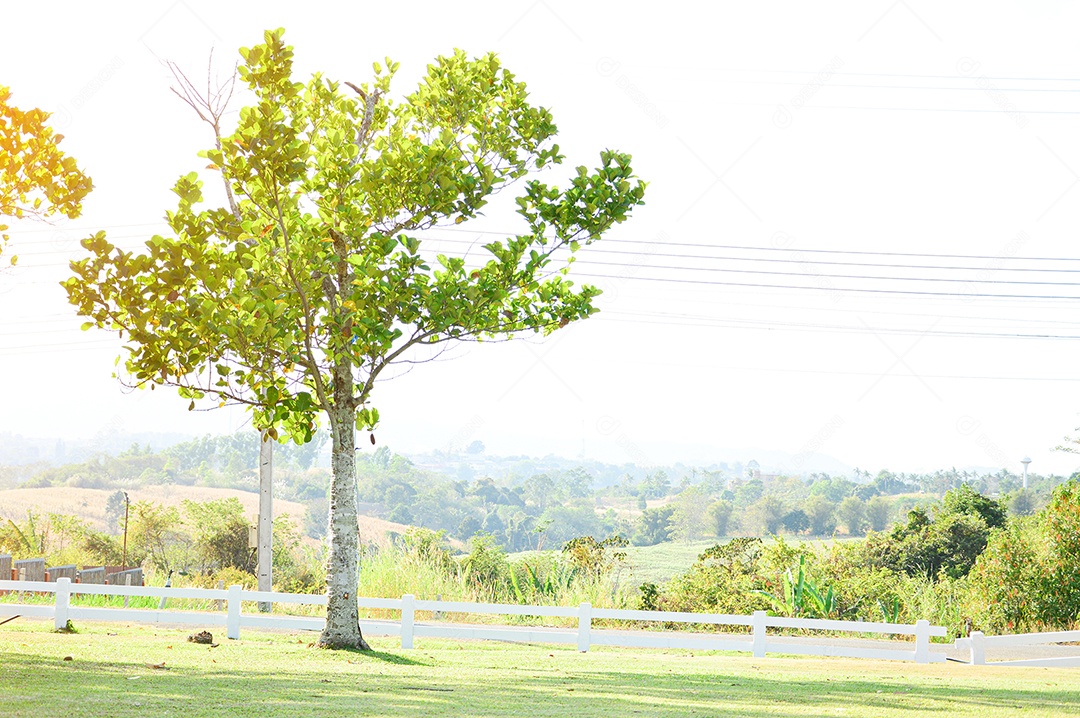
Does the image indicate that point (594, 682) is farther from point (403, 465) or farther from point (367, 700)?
point (403, 465)

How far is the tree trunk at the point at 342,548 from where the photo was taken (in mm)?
14250

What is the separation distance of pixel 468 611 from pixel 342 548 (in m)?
2.63

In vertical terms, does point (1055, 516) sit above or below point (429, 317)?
below

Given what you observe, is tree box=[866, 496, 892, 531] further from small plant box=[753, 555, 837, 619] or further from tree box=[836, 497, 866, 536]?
small plant box=[753, 555, 837, 619]

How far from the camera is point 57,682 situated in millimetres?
10078

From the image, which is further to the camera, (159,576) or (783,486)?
(783,486)

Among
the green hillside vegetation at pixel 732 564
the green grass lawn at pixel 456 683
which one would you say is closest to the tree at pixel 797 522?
the green hillside vegetation at pixel 732 564

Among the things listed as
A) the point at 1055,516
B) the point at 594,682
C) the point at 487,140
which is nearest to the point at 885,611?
the point at 1055,516

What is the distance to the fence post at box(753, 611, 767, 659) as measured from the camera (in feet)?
54.3

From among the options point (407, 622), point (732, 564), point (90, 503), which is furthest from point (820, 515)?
point (407, 622)

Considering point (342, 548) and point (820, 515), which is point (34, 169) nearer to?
point (342, 548)

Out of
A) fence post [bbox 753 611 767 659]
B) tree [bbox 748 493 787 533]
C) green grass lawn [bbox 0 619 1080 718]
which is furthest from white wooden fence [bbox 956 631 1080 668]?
tree [bbox 748 493 787 533]

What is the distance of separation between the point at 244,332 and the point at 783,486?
154035 mm

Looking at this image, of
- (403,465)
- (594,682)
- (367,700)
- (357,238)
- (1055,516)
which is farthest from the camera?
(403,465)
